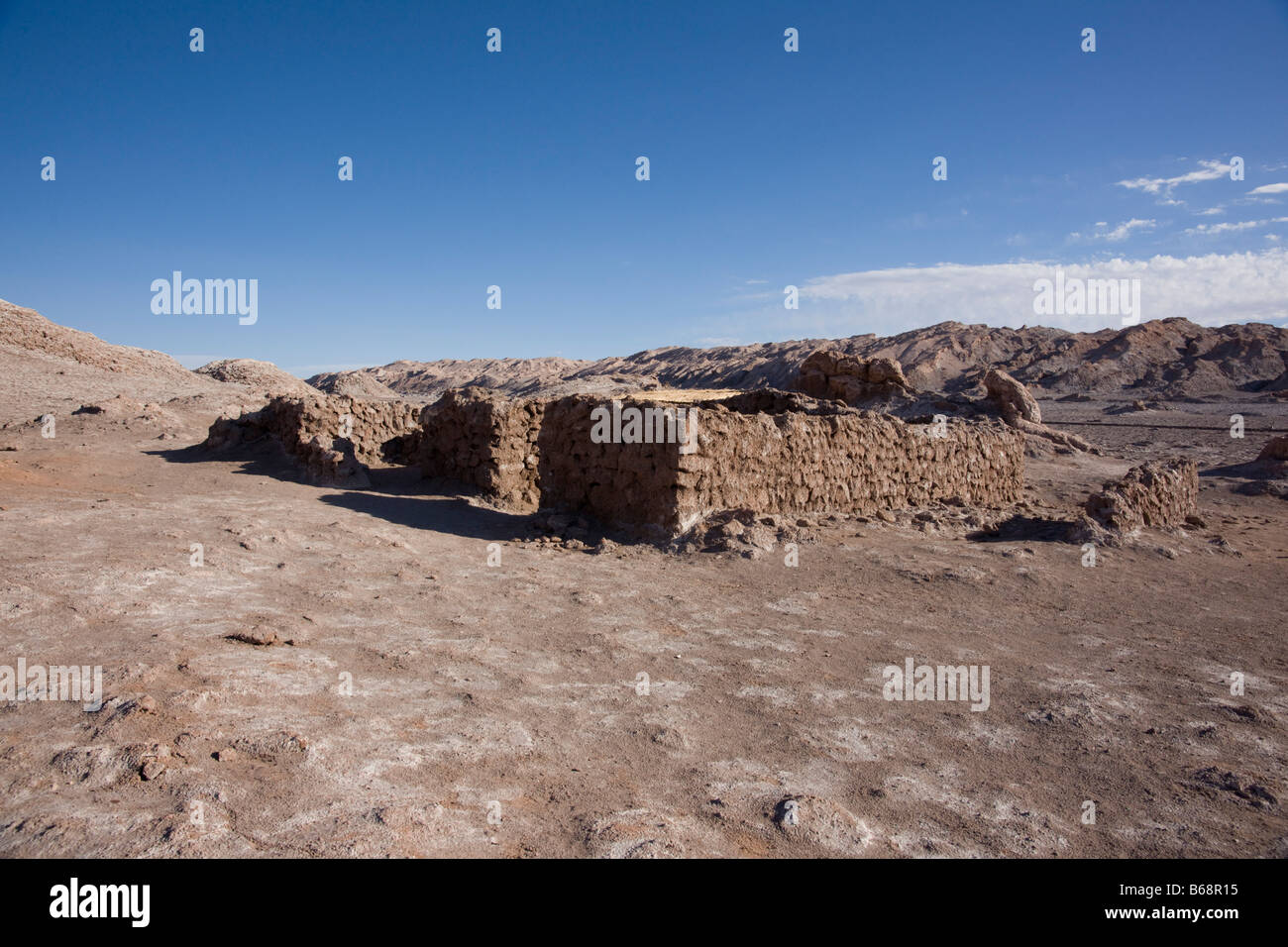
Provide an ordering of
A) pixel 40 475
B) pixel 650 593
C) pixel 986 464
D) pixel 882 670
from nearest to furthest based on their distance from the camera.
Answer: pixel 882 670 < pixel 650 593 < pixel 40 475 < pixel 986 464

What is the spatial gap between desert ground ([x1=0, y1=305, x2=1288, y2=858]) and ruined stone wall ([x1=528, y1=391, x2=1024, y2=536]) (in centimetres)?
63

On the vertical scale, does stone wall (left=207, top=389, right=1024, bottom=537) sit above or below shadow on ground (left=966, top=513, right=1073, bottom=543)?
above

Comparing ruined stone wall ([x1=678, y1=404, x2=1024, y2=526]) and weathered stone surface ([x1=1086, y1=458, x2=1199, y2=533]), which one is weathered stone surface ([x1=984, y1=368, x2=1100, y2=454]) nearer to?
ruined stone wall ([x1=678, y1=404, x2=1024, y2=526])

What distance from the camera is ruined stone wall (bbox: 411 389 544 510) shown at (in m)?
11.2

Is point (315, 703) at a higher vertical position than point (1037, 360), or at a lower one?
lower

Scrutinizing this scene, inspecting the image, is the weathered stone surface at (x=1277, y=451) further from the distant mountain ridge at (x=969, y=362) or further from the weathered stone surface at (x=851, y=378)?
the distant mountain ridge at (x=969, y=362)

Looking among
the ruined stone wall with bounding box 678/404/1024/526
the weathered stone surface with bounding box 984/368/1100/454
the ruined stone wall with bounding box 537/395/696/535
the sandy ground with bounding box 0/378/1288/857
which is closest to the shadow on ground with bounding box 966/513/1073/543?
the sandy ground with bounding box 0/378/1288/857

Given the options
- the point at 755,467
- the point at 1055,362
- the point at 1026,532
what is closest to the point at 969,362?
the point at 1055,362
